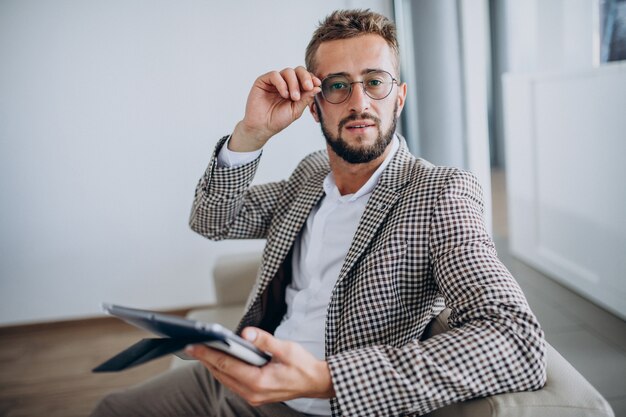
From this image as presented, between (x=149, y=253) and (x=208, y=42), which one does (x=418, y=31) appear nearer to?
(x=208, y=42)

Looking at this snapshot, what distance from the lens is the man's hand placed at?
0.83m

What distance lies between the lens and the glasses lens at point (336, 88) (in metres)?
1.32

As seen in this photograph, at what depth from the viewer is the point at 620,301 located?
247 centimetres

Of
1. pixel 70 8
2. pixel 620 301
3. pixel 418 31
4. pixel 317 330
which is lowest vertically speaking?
pixel 620 301

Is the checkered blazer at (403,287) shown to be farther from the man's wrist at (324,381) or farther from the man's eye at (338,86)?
the man's eye at (338,86)

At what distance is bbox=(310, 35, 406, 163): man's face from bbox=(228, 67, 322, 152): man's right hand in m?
0.07

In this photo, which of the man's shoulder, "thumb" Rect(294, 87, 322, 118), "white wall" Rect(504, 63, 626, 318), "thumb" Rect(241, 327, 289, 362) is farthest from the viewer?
"white wall" Rect(504, 63, 626, 318)

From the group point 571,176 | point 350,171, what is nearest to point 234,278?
point 350,171

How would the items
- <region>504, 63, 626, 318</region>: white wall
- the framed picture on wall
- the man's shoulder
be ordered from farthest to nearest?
the framed picture on wall, <region>504, 63, 626, 318</region>: white wall, the man's shoulder

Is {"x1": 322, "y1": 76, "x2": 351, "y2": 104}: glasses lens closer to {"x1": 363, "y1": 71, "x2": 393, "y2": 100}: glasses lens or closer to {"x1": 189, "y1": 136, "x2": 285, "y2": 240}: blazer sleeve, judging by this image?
{"x1": 363, "y1": 71, "x2": 393, "y2": 100}: glasses lens

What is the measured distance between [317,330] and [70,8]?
2.42 meters

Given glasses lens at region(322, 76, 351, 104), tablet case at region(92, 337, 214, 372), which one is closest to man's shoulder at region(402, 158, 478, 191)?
glasses lens at region(322, 76, 351, 104)

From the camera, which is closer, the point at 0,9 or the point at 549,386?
the point at 549,386

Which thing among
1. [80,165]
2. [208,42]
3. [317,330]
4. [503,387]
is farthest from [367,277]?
[80,165]
